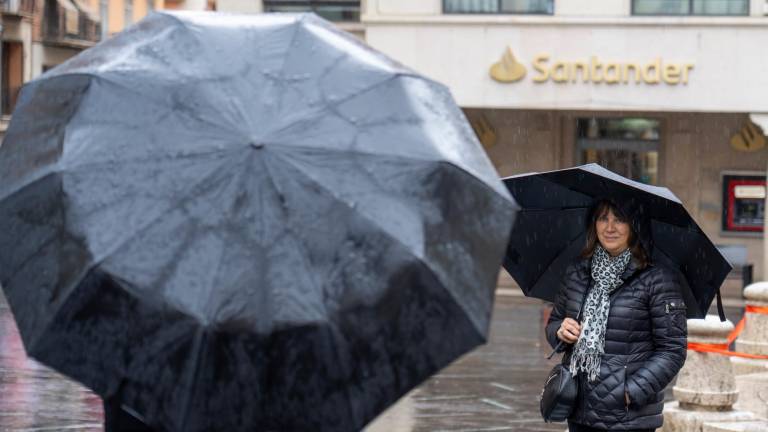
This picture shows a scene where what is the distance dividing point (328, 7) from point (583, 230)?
21964mm

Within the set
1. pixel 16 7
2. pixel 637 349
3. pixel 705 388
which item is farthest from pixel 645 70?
pixel 637 349

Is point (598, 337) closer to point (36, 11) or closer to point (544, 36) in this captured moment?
point (544, 36)

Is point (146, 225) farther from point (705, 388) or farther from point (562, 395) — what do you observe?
point (705, 388)

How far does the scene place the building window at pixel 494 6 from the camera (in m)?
26.0

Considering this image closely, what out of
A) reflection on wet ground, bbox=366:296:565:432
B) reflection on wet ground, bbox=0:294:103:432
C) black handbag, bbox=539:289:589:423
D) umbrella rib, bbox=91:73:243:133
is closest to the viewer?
umbrella rib, bbox=91:73:243:133

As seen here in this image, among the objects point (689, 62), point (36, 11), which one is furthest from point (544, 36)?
→ point (36, 11)

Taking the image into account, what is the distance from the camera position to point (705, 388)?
9922mm

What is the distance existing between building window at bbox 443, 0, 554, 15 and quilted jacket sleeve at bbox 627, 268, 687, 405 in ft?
67.0

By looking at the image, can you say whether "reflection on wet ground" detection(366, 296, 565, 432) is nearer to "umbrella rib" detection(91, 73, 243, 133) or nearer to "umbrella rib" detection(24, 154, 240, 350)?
"umbrella rib" detection(91, 73, 243, 133)

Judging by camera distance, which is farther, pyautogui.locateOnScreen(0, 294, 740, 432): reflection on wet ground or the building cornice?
the building cornice

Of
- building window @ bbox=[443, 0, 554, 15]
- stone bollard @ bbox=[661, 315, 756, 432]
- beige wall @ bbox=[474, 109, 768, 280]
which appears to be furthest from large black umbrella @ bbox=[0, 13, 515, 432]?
beige wall @ bbox=[474, 109, 768, 280]

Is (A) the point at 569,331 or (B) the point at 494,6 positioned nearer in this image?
(A) the point at 569,331

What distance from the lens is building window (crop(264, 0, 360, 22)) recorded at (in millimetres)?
27438

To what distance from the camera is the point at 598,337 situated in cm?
590
